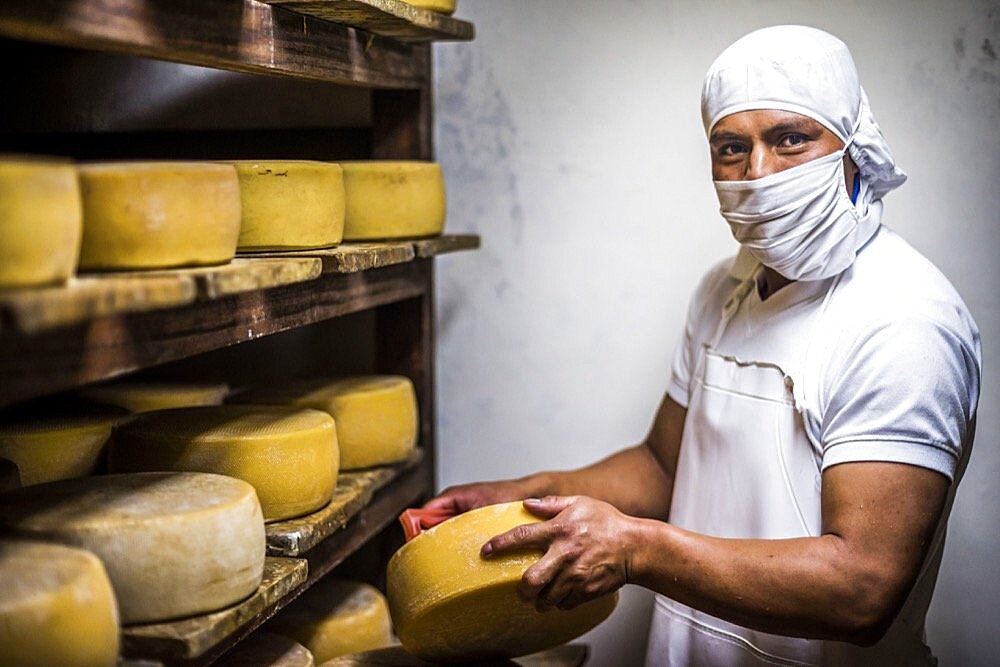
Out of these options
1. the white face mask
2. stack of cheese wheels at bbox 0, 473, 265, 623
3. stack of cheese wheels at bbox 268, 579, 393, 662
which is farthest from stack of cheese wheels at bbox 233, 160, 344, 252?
stack of cheese wheels at bbox 268, 579, 393, 662

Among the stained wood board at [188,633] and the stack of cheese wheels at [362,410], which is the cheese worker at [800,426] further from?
the stained wood board at [188,633]

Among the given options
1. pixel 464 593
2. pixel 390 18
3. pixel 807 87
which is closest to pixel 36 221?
pixel 464 593

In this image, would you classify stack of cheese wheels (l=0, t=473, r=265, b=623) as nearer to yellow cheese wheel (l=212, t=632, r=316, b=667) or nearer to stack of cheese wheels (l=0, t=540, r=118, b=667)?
stack of cheese wheels (l=0, t=540, r=118, b=667)

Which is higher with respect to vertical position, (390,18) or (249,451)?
(390,18)

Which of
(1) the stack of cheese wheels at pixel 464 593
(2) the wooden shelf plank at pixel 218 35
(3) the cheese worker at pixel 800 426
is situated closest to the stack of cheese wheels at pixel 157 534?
(1) the stack of cheese wheels at pixel 464 593

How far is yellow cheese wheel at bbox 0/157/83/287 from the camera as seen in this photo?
112cm

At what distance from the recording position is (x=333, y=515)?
2033 mm

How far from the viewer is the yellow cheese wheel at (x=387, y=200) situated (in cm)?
220

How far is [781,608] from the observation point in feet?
5.97

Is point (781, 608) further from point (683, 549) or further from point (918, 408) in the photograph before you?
point (918, 408)

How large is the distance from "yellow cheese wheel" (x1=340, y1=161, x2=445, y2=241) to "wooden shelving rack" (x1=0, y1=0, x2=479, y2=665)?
6 centimetres

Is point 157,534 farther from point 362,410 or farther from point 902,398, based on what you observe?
point 902,398

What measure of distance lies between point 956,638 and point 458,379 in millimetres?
1393

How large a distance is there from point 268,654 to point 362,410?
559mm
